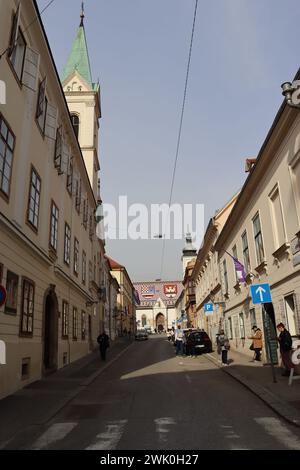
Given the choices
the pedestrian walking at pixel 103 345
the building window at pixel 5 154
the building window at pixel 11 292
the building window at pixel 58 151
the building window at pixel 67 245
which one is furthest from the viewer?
the pedestrian walking at pixel 103 345

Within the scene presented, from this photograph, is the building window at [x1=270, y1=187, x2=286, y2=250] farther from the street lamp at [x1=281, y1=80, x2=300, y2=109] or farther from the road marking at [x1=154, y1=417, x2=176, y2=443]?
the road marking at [x1=154, y1=417, x2=176, y2=443]

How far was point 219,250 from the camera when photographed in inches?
1203

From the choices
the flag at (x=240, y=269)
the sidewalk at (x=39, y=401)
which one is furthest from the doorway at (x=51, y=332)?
the flag at (x=240, y=269)

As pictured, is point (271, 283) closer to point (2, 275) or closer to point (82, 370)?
point (82, 370)

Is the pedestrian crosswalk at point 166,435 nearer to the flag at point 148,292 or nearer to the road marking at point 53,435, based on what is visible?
the road marking at point 53,435

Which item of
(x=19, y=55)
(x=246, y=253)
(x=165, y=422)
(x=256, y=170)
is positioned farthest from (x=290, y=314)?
(x=19, y=55)

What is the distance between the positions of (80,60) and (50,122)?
24940mm

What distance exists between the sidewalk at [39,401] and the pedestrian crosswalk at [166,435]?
637mm

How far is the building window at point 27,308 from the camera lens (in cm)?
1310

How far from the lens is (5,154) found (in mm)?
11734

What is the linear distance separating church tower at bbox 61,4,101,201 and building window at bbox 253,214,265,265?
18.3 metres

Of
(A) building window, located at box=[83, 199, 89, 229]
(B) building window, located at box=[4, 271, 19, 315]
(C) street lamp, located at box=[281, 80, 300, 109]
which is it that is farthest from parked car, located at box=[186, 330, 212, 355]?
(C) street lamp, located at box=[281, 80, 300, 109]

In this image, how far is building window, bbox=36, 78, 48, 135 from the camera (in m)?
15.2
